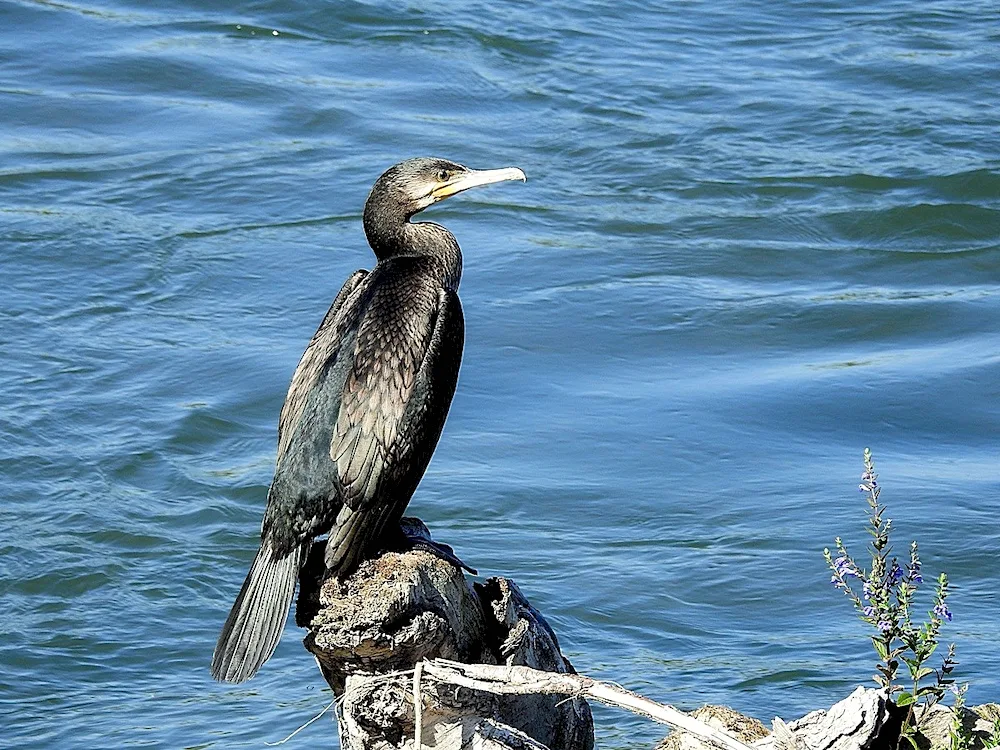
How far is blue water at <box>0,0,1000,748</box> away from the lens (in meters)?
7.08

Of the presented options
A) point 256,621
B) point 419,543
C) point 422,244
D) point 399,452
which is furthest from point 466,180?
point 256,621

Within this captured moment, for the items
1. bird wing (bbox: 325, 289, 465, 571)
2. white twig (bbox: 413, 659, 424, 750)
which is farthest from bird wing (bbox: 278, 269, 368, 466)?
white twig (bbox: 413, 659, 424, 750)

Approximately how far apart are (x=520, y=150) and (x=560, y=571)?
551 centimetres

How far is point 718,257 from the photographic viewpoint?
11000 millimetres

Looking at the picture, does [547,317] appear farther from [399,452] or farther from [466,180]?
[399,452]

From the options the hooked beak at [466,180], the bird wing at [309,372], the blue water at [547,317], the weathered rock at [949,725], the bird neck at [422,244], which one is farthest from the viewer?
the blue water at [547,317]

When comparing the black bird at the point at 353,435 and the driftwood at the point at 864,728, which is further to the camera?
the black bird at the point at 353,435

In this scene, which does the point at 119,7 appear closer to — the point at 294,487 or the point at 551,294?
the point at 551,294

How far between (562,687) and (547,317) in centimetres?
617

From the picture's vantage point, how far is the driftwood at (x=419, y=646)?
13.5 ft

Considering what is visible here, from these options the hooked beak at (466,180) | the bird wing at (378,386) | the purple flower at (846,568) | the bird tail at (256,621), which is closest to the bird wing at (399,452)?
the bird wing at (378,386)

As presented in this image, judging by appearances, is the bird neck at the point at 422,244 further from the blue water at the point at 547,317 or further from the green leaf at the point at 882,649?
the blue water at the point at 547,317

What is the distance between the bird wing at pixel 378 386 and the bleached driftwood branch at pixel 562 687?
2.31 feet

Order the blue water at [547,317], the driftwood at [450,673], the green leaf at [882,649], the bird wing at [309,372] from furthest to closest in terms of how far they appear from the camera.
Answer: the blue water at [547,317]
the bird wing at [309,372]
the green leaf at [882,649]
the driftwood at [450,673]
